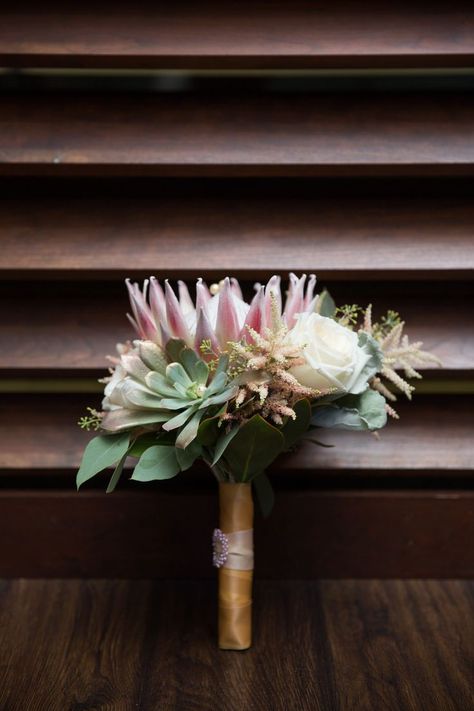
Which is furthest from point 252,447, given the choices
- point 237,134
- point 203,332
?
point 237,134

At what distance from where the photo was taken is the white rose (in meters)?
0.90

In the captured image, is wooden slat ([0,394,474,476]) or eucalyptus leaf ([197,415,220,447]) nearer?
eucalyptus leaf ([197,415,220,447])

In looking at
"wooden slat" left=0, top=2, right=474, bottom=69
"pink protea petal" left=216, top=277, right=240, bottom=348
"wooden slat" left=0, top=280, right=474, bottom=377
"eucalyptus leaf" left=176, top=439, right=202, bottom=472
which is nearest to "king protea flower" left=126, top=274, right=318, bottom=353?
"pink protea petal" left=216, top=277, right=240, bottom=348

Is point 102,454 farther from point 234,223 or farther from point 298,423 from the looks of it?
point 234,223

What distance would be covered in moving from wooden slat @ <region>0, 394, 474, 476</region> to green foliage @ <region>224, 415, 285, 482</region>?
0.75 ft

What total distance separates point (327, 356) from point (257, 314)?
9 centimetres

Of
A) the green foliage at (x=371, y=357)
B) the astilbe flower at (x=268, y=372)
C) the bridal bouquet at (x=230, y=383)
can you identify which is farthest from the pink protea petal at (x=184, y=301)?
the green foliage at (x=371, y=357)

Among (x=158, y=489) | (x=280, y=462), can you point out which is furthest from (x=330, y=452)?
(x=158, y=489)

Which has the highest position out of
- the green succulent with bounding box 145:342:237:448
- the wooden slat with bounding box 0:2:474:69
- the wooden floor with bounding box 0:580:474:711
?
the wooden slat with bounding box 0:2:474:69

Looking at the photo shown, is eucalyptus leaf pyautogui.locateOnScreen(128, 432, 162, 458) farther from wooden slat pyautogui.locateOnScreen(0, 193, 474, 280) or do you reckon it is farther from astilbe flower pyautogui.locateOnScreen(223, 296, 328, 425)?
wooden slat pyautogui.locateOnScreen(0, 193, 474, 280)

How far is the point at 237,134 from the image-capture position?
114 cm

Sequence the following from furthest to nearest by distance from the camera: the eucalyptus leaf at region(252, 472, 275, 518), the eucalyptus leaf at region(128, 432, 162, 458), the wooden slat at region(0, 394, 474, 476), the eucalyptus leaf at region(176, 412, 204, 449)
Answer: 1. the wooden slat at region(0, 394, 474, 476)
2. the eucalyptus leaf at region(252, 472, 275, 518)
3. the eucalyptus leaf at region(128, 432, 162, 458)
4. the eucalyptus leaf at region(176, 412, 204, 449)

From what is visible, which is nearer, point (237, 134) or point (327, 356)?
point (327, 356)

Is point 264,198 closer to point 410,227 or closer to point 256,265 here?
point 256,265
